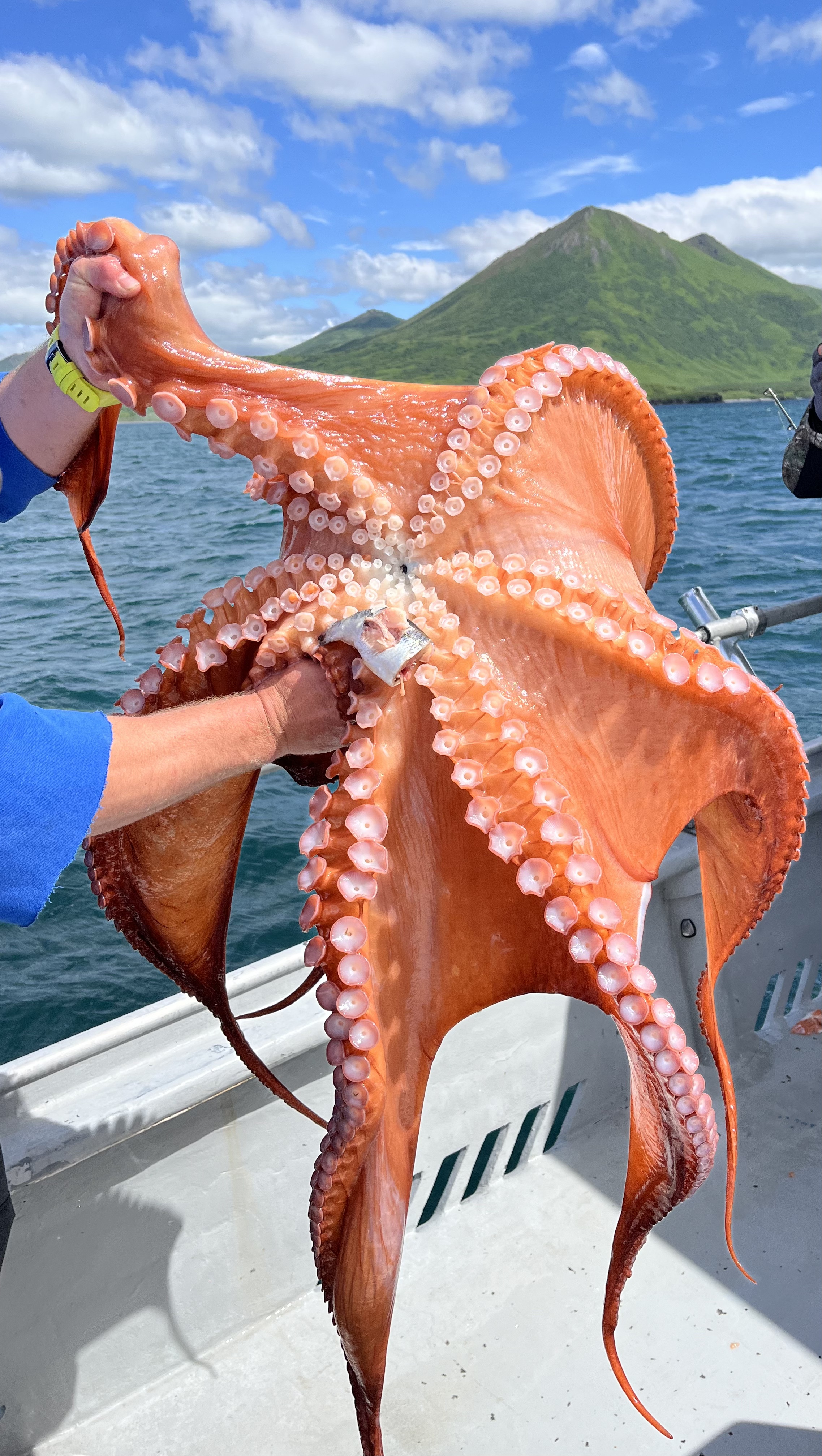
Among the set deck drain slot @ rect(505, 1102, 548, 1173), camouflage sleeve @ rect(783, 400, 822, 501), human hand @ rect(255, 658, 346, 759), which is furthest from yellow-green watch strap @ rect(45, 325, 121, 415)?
camouflage sleeve @ rect(783, 400, 822, 501)

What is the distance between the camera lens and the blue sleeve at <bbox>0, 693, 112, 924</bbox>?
1.51 meters

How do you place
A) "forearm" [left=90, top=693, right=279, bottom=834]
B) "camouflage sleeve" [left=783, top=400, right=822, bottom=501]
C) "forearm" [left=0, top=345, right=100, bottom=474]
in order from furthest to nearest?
"camouflage sleeve" [left=783, top=400, right=822, bottom=501] → "forearm" [left=0, top=345, right=100, bottom=474] → "forearm" [left=90, top=693, right=279, bottom=834]

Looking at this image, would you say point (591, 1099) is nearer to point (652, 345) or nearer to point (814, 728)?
point (814, 728)

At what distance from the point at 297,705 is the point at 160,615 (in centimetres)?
1399

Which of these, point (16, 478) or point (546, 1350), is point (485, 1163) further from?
point (16, 478)

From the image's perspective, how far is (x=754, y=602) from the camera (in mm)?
19531

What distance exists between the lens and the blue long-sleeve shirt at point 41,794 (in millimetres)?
1508

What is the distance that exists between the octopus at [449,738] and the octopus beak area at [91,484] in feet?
1.21

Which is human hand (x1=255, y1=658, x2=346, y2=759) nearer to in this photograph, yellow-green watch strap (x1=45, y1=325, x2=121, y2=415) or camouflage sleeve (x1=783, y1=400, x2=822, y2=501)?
yellow-green watch strap (x1=45, y1=325, x2=121, y2=415)

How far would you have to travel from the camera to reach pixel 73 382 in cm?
204

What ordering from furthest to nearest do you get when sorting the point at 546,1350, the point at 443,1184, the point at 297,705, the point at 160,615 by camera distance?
1. the point at 160,615
2. the point at 443,1184
3. the point at 546,1350
4. the point at 297,705

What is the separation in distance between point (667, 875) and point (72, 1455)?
2776 millimetres

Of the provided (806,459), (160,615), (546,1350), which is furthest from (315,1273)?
(160,615)

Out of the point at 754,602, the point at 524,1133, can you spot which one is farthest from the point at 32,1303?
the point at 754,602
